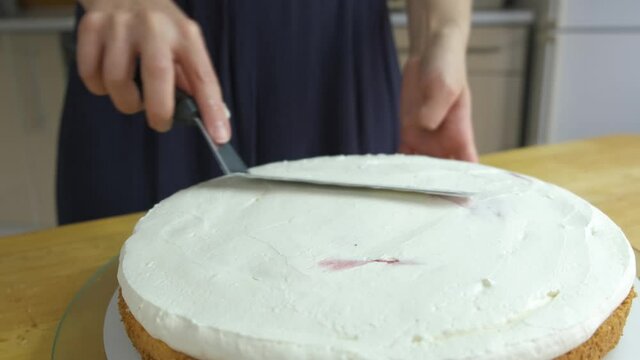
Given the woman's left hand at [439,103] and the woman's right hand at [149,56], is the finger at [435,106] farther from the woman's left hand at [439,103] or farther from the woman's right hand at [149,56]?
the woman's right hand at [149,56]

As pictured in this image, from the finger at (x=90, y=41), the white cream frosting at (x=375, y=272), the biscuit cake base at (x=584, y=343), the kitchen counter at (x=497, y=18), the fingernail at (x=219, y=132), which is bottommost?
the biscuit cake base at (x=584, y=343)

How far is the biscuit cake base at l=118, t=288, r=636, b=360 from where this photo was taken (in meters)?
0.47

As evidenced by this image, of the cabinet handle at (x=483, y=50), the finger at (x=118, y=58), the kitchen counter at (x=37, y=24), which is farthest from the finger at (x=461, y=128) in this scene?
the kitchen counter at (x=37, y=24)

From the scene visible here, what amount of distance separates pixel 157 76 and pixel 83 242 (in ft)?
0.89

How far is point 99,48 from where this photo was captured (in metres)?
0.72

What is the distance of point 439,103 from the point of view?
86 centimetres

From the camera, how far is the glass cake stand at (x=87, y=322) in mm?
531

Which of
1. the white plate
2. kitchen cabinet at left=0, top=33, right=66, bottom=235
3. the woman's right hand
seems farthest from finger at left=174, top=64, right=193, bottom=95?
kitchen cabinet at left=0, top=33, right=66, bottom=235

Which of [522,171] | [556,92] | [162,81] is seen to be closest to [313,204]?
[162,81]

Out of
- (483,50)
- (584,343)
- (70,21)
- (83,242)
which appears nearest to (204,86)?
(83,242)

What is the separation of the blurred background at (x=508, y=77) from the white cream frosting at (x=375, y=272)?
164 centimetres

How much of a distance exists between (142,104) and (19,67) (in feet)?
5.71

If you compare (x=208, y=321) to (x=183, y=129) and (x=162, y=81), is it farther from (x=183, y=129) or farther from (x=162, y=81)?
(x=183, y=129)

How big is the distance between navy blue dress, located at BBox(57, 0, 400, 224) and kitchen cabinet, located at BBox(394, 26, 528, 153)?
3.78 ft
